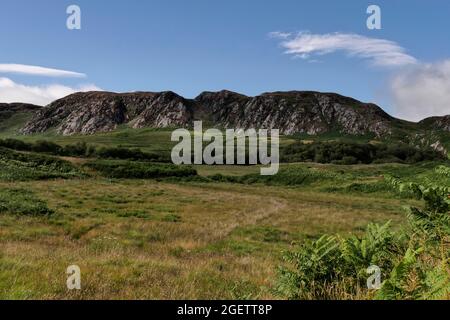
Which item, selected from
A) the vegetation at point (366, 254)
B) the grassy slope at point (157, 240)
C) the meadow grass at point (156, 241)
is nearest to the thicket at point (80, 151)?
the grassy slope at point (157, 240)

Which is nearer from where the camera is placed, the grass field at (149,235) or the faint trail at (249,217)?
the grass field at (149,235)

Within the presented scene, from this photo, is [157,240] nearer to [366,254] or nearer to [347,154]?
[366,254]

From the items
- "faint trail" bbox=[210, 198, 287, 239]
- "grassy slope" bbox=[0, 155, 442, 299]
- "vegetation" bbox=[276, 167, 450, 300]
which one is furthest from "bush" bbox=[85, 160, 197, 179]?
"vegetation" bbox=[276, 167, 450, 300]

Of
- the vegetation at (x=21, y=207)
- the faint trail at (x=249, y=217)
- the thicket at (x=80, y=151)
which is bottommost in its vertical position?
the faint trail at (x=249, y=217)

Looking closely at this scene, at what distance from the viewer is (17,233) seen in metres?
18.2

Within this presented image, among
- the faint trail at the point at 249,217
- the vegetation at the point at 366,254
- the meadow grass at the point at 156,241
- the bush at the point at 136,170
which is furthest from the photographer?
the bush at the point at 136,170

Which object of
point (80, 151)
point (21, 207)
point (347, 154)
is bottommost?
point (347, 154)

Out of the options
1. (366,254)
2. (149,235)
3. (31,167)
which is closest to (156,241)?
(149,235)

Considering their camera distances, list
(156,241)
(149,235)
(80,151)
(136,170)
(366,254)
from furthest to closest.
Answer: (80,151), (136,170), (149,235), (156,241), (366,254)

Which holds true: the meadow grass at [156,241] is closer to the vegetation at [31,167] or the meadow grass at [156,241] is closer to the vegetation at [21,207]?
the vegetation at [21,207]

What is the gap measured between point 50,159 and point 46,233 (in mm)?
48953

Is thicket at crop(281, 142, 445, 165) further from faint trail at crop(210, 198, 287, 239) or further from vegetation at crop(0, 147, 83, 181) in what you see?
faint trail at crop(210, 198, 287, 239)

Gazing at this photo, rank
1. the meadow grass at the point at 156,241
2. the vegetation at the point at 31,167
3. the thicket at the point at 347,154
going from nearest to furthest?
the meadow grass at the point at 156,241, the vegetation at the point at 31,167, the thicket at the point at 347,154

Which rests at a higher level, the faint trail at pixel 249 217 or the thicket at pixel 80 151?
the thicket at pixel 80 151
